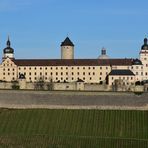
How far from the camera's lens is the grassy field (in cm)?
3425

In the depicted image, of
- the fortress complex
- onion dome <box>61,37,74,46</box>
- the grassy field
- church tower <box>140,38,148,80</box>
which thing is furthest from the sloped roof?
the grassy field

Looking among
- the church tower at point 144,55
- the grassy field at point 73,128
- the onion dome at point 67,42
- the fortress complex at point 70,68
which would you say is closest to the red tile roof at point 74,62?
the fortress complex at point 70,68

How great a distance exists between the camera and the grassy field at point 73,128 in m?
34.2

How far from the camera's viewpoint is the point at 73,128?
40719mm

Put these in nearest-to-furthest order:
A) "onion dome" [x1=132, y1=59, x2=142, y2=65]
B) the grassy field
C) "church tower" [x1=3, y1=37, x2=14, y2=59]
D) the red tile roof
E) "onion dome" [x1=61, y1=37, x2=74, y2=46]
A: the grassy field < "onion dome" [x1=132, y1=59, x2=142, y2=65] < the red tile roof < "church tower" [x1=3, y1=37, x2=14, y2=59] < "onion dome" [x1=61, y1=37, x2=74, y2=46]

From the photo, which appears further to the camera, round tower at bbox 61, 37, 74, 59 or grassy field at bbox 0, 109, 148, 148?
round tower at bbox 61, 37, 74, 59

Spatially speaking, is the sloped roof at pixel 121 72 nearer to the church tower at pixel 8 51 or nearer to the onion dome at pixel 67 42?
the onion dome at pixel 67 42

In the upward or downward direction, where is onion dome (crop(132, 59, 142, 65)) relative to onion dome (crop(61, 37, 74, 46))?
downward

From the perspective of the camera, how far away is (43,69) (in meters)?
75.5

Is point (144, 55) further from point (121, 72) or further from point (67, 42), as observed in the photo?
point (67, 42)

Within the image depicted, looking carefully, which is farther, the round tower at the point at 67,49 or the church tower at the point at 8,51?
the round tower at the point at 67,49

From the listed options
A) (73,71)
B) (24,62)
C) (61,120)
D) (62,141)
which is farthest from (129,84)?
(62,141)

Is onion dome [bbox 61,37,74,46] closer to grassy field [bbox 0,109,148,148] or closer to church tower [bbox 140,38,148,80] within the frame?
church tower [bbox 140,38,148,80]

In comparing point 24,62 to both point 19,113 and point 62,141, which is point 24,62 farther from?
point 62,141
